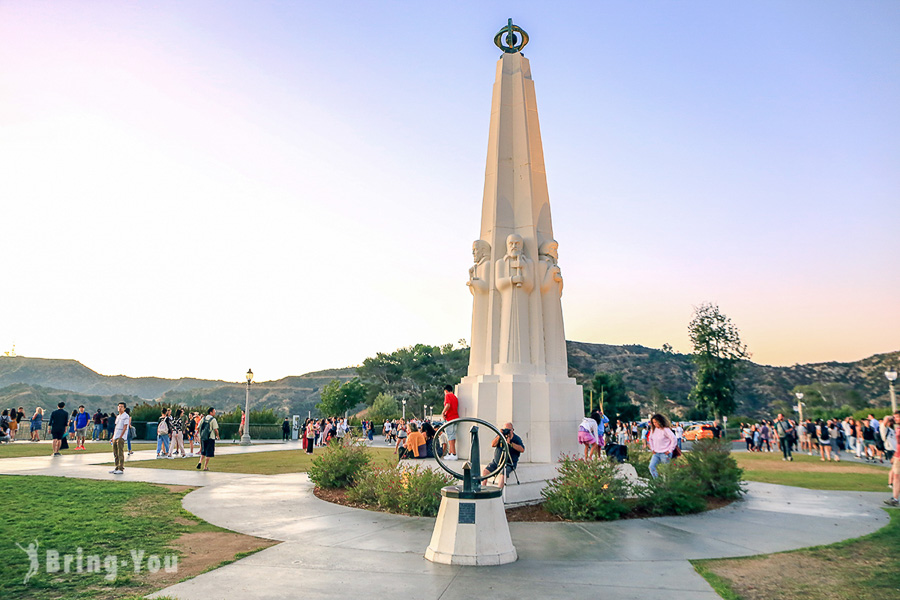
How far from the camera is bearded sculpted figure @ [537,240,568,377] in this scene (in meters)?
12.8

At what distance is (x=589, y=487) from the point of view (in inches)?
335

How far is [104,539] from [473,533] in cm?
485

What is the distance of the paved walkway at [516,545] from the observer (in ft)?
16.3

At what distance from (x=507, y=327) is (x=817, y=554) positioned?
23.6 feet

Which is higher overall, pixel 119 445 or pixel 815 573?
pixel 119 445

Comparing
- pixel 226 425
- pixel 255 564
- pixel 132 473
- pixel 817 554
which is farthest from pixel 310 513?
pixel 226 425

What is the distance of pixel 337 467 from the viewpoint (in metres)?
11.8

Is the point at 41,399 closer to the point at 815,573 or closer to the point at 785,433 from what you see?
the point at 785,433

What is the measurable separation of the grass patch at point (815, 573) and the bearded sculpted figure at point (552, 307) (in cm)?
653

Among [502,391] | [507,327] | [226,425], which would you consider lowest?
[226,425]

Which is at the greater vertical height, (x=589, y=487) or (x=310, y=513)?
(x=589, y=487)

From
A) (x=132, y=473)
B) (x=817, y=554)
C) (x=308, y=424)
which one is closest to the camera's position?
(x=817, y=554)

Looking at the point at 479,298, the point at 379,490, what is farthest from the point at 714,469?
the point at 379,490

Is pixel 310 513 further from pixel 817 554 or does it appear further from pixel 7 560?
pixel 817 554
